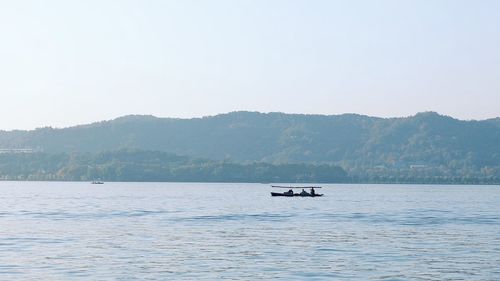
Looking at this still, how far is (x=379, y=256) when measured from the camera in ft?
215

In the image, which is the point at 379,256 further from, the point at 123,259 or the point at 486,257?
the point at 123,259

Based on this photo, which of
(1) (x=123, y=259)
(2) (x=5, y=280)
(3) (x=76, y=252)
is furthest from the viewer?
(3) (x=76, y=252)

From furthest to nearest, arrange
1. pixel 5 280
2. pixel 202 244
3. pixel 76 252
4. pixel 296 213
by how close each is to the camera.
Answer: pixel 296 213
pixel 202 244
pixel 76 252
pixel 5 280

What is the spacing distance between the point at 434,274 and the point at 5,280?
2463 centimetres

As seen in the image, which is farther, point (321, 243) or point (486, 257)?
point (321, 243)

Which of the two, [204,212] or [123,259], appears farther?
[204,212]

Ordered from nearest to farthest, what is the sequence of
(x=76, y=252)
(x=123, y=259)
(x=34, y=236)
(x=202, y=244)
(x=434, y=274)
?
1. (x=434, y=274)
2. (x=123, y=259)
3. (x=76, y=252)
4. (x=202, y=244)
5. (x=34, y=236)

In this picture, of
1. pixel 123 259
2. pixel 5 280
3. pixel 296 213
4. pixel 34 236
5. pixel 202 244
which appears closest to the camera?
pixel 5 280

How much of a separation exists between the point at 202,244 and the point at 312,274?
18.9m

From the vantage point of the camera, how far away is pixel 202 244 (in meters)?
73.1

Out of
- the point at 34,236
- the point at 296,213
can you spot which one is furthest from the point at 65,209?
the point at 34,236

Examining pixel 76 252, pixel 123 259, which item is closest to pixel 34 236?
pixel 76 252

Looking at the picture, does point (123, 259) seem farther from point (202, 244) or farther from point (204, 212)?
point (204, 212)

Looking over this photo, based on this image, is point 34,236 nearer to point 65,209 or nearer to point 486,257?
point 486,257
